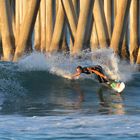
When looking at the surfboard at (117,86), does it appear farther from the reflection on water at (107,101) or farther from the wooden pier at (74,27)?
the wooden pier at (74,27)

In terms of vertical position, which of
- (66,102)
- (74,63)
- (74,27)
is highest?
(74,27)

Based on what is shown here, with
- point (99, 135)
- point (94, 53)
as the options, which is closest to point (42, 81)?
point (94, 53)

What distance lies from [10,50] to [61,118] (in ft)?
36.7

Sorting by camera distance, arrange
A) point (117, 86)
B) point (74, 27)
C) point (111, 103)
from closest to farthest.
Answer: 1. point (111, 103)
2. point (117, 86)
3. point (74, 27)

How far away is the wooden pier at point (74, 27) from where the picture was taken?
24172mm

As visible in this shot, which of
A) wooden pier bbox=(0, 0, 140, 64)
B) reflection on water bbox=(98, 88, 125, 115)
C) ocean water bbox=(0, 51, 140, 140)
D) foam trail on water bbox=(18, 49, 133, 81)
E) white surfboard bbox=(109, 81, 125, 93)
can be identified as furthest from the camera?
foam trail on water bbox=(18, 49, 133, 81)

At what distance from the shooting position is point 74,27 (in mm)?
26109

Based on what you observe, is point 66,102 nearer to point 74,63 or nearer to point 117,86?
point 117,86

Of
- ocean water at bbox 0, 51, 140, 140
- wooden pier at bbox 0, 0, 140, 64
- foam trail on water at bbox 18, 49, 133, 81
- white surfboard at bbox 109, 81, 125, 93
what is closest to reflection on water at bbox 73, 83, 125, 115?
ocean water at bbox 0, 51, 140, 140

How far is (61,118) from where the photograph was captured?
1573 centimetres

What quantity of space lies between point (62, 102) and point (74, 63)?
20.5 feet

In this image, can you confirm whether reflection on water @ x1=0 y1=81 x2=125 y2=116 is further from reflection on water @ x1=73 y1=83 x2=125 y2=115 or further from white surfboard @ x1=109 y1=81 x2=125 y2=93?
white surfboard @ x1=109 y1=81 x2=125 y2=93

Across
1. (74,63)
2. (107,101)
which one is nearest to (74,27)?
(74,63)

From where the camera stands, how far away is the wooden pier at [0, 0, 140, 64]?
79.3 ft
